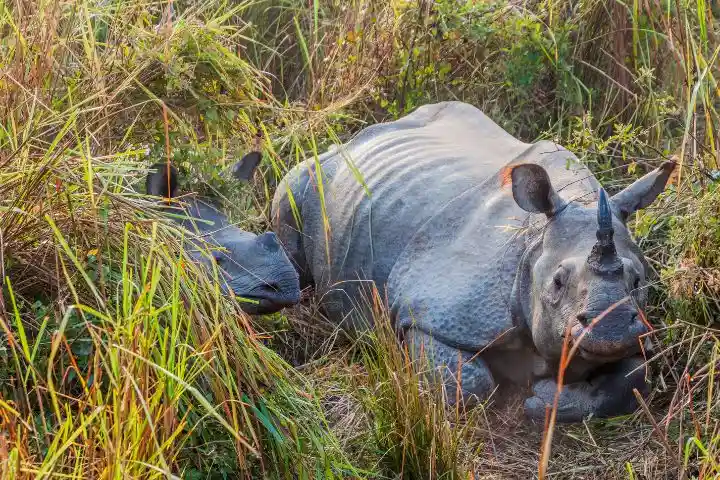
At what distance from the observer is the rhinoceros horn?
12.6 ft

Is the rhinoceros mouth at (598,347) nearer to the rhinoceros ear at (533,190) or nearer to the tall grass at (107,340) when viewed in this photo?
the rhinoceros ear at (533,190)

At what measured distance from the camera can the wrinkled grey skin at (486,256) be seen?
13.1 ft

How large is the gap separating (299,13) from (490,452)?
11.0 ft

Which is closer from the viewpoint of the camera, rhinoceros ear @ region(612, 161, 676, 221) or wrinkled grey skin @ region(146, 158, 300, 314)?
rhinoceros ear @ region(612, 161, 676, 221)

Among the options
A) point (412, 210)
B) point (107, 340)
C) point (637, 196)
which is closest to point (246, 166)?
point (412, 210)

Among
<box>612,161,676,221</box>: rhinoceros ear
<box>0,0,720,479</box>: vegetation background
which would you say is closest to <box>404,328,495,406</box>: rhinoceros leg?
<box>0,0,720,479</box>: vegetation background

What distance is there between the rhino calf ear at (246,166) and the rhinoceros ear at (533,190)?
1.17 meters

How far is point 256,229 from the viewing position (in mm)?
5461

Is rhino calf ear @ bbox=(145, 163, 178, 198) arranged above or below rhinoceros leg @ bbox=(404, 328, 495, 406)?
above

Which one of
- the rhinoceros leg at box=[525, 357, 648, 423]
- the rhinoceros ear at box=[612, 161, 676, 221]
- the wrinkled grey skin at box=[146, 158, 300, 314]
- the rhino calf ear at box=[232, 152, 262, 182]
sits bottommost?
the rhinoceros leg at box=[525, 357, 648, 423]

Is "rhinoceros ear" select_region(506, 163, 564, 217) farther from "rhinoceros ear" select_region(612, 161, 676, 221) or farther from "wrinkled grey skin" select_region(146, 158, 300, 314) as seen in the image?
"wrinkled grey skin" select_region(146, 158, 300, 314)

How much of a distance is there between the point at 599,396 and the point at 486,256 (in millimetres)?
658

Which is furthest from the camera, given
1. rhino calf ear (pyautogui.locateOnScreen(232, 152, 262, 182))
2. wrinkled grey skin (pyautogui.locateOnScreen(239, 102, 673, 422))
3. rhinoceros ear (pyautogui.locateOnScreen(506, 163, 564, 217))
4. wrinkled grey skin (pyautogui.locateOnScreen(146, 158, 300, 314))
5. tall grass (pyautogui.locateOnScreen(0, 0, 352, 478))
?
rhino calf ear (pyautogui.locateOnScreen(232, 152, 262, 182))

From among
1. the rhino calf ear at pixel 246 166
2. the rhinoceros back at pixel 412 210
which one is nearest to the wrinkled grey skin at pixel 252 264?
the rhinoceros back at pixel 412 210
